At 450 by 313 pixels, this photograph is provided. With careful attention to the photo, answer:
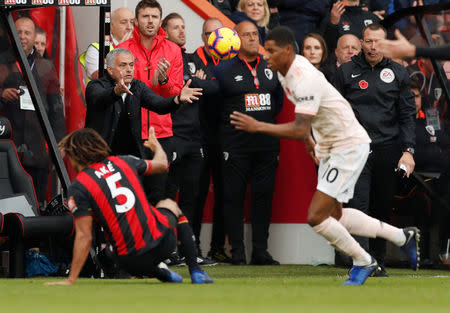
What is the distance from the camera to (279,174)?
43.6 feet

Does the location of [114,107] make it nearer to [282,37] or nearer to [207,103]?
[207,103]

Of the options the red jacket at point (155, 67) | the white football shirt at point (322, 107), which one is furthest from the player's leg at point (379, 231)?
the red jacket at point (155, 67)

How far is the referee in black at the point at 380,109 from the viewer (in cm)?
1120

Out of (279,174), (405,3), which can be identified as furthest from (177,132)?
(405,3)

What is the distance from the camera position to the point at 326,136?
9008mm

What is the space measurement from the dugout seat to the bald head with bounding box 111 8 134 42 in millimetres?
1763

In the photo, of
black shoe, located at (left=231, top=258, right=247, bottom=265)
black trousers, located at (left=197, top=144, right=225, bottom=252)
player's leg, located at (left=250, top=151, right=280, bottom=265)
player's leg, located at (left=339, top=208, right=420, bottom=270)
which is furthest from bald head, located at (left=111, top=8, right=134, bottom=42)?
Result: player's leg, located at (left=339, top=208, right=420, bottom=270)

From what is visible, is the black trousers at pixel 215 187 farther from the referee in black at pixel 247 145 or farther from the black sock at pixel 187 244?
the black sock at pixel 187 244

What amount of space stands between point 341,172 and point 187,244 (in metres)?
1.41

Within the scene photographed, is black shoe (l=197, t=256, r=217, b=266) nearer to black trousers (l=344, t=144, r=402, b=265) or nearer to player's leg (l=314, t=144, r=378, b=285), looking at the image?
black trousers (l=344, t=144, r=402, b=265)

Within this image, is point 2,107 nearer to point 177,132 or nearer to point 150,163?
point 177,132

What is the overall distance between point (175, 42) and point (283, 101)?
1520 mm

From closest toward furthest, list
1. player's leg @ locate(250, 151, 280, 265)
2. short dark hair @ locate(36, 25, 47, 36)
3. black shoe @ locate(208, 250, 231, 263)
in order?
short dark hair @ locate(36, 25, 47, 36) < player's leg @ locate(250, 151, 280, 265) < black shoe @ locate(208, 250, 231, 263)

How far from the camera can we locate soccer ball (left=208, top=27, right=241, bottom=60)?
1191 centimetres
